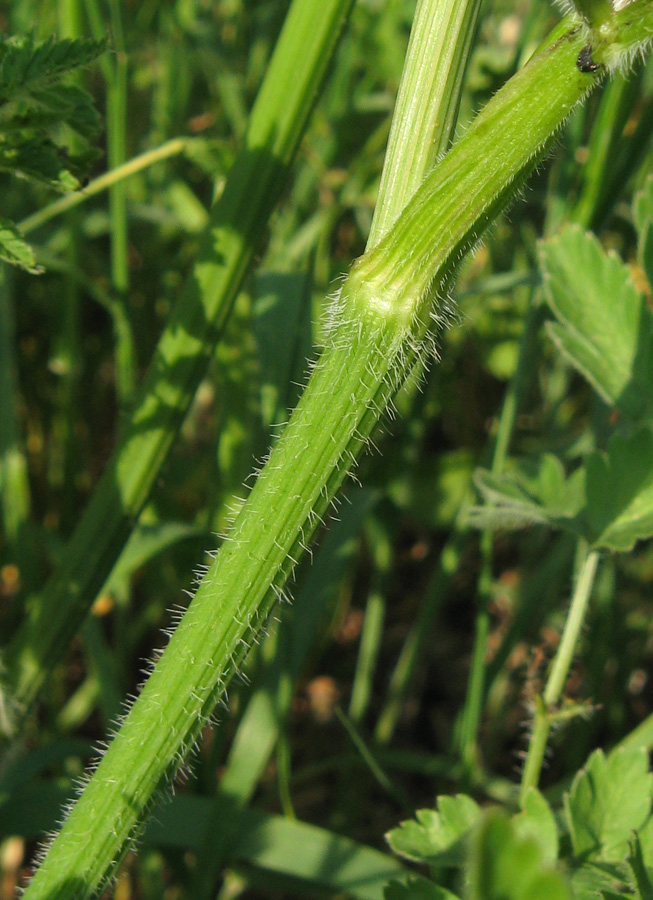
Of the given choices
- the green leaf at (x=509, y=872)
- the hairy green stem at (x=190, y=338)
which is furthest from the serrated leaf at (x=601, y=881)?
the hairy green stem at (x=190, y=338)

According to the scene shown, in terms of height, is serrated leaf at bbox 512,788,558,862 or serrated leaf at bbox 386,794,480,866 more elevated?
serrated leaf at bbox 512,788,558,862

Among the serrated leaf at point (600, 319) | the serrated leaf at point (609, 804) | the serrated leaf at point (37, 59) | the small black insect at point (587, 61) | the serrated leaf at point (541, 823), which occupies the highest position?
the serrated leaf at point (600, 319)

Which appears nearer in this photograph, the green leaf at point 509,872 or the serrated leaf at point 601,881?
the green leaf at point 509,872

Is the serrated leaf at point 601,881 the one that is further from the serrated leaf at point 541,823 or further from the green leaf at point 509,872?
the green leaf at point 509,872

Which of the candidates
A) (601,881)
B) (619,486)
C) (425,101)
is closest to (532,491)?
(619,486)

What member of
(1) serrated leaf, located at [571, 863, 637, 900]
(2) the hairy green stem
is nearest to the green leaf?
(1) serrated leaf, located at [571, 863, 637, 900]

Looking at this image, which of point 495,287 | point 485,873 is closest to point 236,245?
point 495,287

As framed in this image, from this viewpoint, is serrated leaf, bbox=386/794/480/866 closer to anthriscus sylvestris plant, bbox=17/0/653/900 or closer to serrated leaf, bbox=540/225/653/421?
anthriscus sylvestris plant, bbox=17/0/653/900
